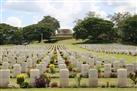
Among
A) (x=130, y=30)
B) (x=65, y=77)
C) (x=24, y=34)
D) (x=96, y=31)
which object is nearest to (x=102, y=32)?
(x=96, y=31)

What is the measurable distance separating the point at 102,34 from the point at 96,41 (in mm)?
2837

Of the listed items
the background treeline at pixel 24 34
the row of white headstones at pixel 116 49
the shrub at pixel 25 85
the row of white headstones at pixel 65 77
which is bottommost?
the shrub at pixel 25 85

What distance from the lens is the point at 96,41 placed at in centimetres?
11256

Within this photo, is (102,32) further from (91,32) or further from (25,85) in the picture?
(25,85)

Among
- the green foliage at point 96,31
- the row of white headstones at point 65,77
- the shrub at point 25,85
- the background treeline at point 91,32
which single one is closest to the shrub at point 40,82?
the row of white headstones at point 65,77

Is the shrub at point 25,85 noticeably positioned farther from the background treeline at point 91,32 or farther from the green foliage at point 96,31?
the green foliage at point 96,31

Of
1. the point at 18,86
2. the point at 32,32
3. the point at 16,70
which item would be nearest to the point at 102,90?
the point at 18,86

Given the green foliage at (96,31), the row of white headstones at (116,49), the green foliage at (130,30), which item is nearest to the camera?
the row of white headstones at (116,49)

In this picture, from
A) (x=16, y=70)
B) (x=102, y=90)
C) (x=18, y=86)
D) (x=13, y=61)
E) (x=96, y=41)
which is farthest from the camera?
(x=96, y=41)

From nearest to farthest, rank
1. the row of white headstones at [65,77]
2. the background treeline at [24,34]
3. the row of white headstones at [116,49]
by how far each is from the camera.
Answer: the row of white headstones at [65,77]
the row of white headstones at [116,49]
the background treeline at [24,34]

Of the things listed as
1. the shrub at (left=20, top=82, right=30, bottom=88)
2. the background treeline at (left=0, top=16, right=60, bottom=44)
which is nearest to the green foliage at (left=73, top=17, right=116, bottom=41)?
the background treeline at (left=0, top=16, right=60, bottom=44)

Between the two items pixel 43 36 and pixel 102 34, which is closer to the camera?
pixel 102 34

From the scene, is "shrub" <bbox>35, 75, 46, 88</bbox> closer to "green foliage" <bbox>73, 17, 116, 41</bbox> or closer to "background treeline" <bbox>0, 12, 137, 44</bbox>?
"background treeline" <bbox>0, 12, 137, 44</bbox>

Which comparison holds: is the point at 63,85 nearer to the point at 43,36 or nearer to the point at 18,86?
the point at 18,86
